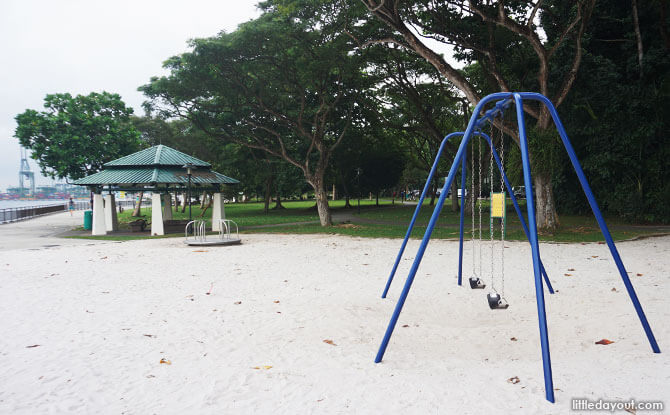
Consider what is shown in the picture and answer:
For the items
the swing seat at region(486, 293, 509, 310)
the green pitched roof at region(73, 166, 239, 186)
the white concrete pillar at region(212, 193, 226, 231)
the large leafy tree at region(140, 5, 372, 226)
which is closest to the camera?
the swing seat at region(486, 293, 509, 310)

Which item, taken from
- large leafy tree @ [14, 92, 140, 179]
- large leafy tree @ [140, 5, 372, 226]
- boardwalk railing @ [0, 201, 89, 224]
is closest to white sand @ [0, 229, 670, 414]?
large leafy tree @ [140, 5, 372, 226]

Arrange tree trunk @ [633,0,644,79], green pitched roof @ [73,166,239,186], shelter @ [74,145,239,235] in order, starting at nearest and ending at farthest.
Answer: tree trunk @ [633,0,644,79], green pitched roof @ [73,166,239,186], shelter @ [74,145,239,235]

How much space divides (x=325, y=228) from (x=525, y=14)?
1241 cm

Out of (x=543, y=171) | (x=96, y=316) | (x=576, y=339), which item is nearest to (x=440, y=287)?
(x=576, y=339)

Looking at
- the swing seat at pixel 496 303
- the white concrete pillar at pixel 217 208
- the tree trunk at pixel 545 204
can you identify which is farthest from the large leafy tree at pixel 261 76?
the swing seat at pixel 496 303

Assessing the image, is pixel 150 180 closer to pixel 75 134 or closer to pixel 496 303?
pixel 75 134

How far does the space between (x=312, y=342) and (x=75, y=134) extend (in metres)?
27.2

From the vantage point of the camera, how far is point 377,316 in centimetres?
618

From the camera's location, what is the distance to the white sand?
3691mm

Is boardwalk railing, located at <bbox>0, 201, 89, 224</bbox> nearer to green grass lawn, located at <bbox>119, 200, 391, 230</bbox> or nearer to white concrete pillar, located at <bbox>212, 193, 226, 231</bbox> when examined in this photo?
green grass lawn, located at <bbox>119, 200, 391, 230</bbox>

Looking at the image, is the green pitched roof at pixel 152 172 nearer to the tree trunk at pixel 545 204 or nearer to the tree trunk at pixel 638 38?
the tree trunk at pixel 545 204

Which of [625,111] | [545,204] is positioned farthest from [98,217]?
[625,111]

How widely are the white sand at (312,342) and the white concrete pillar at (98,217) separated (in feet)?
36.8

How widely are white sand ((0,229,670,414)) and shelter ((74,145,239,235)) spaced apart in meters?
9.96
